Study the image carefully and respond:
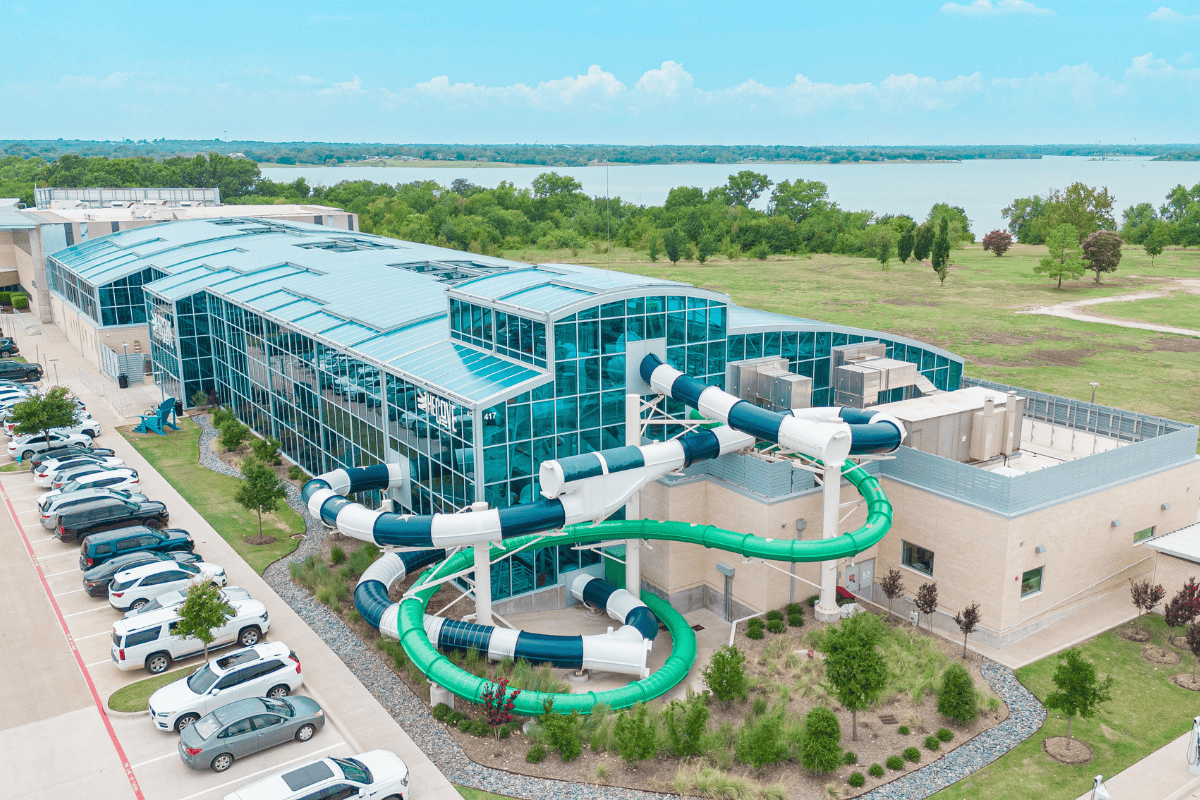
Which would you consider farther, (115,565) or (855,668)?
(115,565)

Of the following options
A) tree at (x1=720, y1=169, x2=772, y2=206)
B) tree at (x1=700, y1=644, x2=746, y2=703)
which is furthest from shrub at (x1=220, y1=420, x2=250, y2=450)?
tree at (x1=720, y1=169, x2=772, y2=206)

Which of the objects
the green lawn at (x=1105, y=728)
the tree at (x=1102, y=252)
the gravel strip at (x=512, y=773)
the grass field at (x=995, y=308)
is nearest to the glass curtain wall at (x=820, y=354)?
the green lawn at (x=1105, y=728)

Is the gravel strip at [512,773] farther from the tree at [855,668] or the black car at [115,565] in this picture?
the black car at [115,565]

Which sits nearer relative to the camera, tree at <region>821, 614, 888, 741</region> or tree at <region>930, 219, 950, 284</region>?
tree at <region>821, 614, 888, 741</region>

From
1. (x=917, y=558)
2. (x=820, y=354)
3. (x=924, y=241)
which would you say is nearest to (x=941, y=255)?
(x=924, y=241)

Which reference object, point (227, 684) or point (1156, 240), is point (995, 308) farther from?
point (227, 684)

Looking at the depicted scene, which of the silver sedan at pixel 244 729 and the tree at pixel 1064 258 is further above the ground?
the tree at pixel 1064 258

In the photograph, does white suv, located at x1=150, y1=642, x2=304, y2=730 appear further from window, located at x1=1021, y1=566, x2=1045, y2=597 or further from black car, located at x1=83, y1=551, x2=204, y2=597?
window, located at x1=1021, y1=566, x2=1045, y2=597
